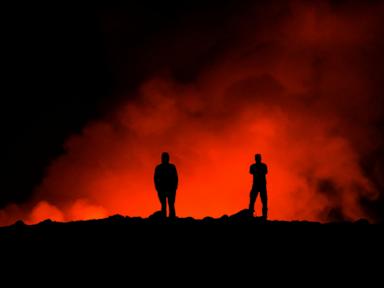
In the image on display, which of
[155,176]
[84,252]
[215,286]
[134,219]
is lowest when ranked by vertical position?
[215,286]

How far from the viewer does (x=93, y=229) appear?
1573cm

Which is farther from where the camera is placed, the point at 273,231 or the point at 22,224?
the point at 22,224

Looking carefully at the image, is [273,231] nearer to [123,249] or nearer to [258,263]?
[258,263]

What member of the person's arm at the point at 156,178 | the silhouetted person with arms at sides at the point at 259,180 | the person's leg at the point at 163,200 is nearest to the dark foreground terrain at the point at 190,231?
the person's leg at the point at 163,200

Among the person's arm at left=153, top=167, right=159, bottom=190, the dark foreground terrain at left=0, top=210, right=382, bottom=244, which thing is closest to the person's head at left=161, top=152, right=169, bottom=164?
the person's arm at left=153, top=167, right=159, bottom=190

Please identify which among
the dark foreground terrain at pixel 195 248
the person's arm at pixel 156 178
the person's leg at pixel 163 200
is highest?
the person's arm at pixel 156 178

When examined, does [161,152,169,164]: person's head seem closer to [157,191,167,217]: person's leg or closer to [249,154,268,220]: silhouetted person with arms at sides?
[157,191,167,217]: person's leg

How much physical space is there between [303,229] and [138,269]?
5.55 metres

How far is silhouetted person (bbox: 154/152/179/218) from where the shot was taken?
1728cm

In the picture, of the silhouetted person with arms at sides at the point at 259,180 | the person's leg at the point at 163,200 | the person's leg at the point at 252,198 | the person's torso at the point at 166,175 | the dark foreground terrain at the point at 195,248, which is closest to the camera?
the dark foreground terrain at the point at 195,248

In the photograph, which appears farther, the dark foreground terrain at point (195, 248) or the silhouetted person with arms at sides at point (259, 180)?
the silhouetted person with arms at sides at point (259, 180)

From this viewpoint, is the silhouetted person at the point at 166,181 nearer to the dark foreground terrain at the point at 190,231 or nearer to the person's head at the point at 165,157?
the person's head at the point at 165,157

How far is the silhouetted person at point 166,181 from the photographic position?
17281 millimetres

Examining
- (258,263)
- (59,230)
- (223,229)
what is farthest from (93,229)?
(258,263)
